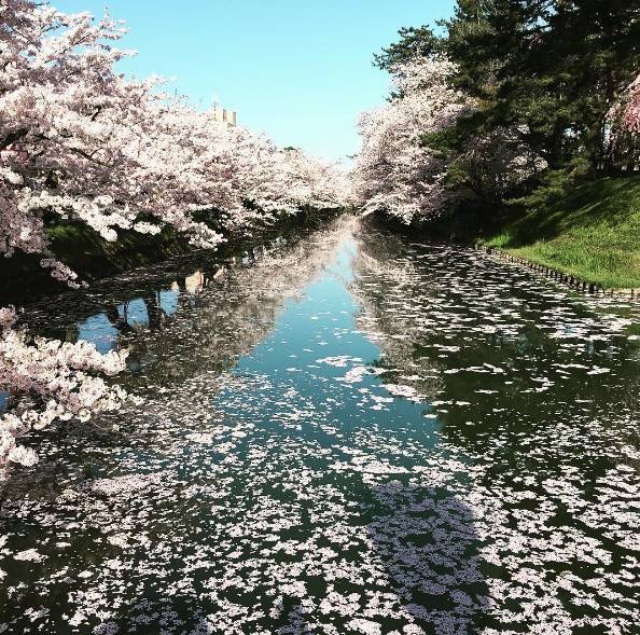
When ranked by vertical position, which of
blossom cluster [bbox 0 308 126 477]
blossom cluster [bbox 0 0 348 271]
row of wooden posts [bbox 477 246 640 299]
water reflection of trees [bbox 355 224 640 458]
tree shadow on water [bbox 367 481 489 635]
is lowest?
tree shadow on water [bbox 367 481 489 635]

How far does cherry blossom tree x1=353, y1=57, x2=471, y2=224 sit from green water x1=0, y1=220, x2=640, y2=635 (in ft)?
91.5

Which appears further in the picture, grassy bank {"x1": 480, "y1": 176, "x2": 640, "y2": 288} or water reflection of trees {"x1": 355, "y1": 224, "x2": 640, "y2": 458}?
grassy bank {"x1": 480, "y1": 176, "x2": 640, "y2": 288}

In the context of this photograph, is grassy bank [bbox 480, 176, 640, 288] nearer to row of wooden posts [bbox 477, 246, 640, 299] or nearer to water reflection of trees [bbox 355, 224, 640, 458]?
row of wooden posts [bbox 477, 246, 640, 299]

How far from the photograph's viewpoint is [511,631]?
5812mm

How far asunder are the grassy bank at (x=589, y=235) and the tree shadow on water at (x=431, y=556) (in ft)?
57.9

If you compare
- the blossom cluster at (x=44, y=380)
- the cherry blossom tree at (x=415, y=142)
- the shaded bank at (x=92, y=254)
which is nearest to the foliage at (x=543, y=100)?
the cherry blossom tree at (x=415, y=142)

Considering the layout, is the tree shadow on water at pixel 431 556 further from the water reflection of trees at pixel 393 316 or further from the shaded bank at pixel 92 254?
the shaded bank at pixel 92 254

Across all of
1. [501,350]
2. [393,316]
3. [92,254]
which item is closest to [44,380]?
[501,350]

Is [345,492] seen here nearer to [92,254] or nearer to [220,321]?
[220,321]

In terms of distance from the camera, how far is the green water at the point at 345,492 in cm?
622

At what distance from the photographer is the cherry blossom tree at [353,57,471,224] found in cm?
4372

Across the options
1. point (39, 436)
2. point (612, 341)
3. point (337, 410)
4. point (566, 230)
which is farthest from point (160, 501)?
point (566, 230)

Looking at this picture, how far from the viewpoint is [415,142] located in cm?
4916

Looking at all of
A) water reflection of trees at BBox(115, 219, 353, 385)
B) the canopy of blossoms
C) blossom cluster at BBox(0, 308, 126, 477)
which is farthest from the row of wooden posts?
blossom cluster at BBox(0, 308, 126, 477)
